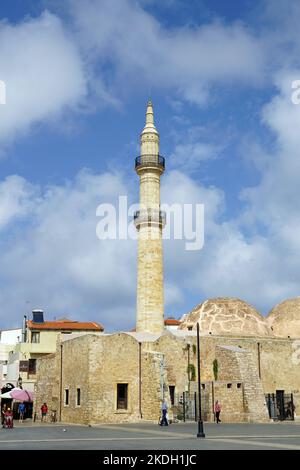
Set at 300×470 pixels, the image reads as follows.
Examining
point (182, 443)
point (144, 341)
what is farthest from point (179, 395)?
point (182, 443)

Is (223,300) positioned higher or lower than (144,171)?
lower

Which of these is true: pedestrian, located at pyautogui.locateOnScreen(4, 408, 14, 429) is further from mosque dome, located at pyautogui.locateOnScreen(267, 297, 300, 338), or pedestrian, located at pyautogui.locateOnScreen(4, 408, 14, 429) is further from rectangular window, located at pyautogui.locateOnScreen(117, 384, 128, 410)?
mosque dome, located at pyautogui.locateOnScreen(267, 297, 300, 338)

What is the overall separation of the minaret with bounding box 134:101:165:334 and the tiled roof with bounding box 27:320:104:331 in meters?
17.0

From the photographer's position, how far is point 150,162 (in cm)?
3600

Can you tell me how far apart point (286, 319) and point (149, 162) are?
14.5 m

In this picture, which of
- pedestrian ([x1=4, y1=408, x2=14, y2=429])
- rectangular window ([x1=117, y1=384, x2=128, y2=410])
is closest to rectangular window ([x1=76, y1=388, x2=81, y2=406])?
rectangular window ([x1=117, y1=384, x2=128, y2=410])

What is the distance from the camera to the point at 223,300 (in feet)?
127

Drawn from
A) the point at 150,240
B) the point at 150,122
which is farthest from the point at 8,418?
the point at 150,122

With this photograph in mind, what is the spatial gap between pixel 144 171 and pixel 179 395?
13.1 metres

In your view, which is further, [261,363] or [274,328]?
[274,328]

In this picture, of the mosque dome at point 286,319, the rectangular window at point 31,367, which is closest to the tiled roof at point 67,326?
the rectangular window at point 31,367

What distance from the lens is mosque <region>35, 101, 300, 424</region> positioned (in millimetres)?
28781

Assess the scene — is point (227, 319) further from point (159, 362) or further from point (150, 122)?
point (150, 122)
